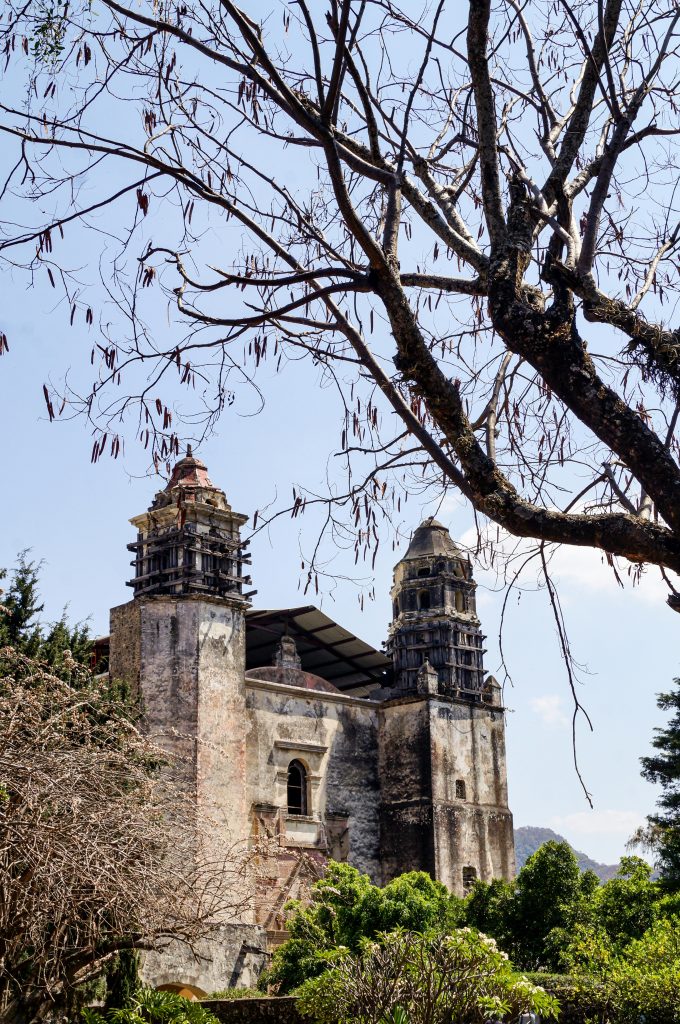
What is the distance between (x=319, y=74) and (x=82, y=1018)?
12.2 m

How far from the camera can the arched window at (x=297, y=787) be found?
27.5 meters

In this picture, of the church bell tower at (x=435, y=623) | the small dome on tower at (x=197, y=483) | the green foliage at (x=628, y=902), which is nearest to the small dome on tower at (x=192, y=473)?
the small dome on tower at (x=197, y=483)

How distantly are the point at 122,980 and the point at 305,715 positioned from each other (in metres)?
12.5

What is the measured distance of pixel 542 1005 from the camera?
37.3 ft

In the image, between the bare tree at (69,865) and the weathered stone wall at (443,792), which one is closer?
the bare tree at (69,865)

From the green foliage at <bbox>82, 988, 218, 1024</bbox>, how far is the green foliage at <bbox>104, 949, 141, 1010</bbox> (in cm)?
29

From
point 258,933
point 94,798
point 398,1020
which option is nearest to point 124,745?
point 94,798

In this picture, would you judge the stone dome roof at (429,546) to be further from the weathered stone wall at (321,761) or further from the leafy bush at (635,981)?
the leafy bush at (635,981)

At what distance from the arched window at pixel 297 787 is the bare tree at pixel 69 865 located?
13310mm

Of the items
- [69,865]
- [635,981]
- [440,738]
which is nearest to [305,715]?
[440,738]

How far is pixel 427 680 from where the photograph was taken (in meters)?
29.3

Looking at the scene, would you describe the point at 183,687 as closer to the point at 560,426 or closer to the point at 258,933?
the point at 258,933

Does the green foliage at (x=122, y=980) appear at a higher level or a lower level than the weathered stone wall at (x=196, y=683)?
lower

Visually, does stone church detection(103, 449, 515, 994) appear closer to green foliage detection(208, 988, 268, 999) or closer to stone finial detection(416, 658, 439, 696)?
stone finial detection(416, 658, 439, 696)
